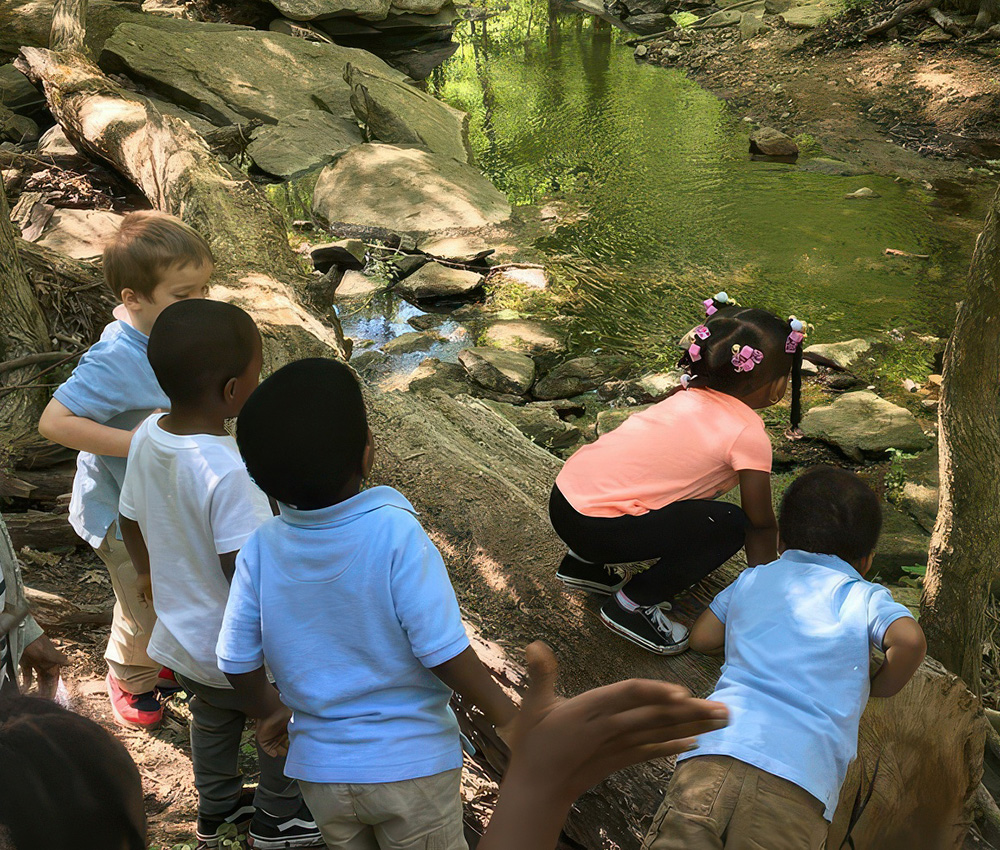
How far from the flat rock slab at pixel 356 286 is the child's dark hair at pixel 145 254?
4.27 m

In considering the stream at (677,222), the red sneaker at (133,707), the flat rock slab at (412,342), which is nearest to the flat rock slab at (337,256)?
the stream at (677,222)

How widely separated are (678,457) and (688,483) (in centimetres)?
7

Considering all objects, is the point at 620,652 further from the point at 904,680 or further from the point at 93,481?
the point at 93,481

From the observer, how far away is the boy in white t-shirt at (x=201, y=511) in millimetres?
1960

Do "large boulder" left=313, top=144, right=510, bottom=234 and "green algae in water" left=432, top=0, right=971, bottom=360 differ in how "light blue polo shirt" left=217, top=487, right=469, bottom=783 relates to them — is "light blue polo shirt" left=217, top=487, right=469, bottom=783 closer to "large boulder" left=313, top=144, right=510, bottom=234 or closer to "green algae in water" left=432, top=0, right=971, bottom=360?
"green algae in water" left=432, top=0, right=971, bottom=360

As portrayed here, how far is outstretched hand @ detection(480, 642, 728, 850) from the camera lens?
0.91 meters

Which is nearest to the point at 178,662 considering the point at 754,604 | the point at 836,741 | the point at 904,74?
the point at 754,604

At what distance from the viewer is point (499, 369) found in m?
5.56

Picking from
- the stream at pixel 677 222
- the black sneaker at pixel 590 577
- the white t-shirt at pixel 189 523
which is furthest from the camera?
the stream at pixel 677 222

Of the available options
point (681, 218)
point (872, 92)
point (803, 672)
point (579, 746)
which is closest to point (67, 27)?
point (681, 218)

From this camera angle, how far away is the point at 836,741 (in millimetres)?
1846

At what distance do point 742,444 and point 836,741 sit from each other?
804mm

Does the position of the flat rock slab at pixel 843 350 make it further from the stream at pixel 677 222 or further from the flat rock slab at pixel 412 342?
the flat rock slab at pixel 412 342

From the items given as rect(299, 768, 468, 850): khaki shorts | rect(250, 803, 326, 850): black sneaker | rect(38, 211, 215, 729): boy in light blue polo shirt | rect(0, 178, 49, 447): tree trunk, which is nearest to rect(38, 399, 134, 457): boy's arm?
rect(38, 211, 215, 729): boy in light blue polo shirt
